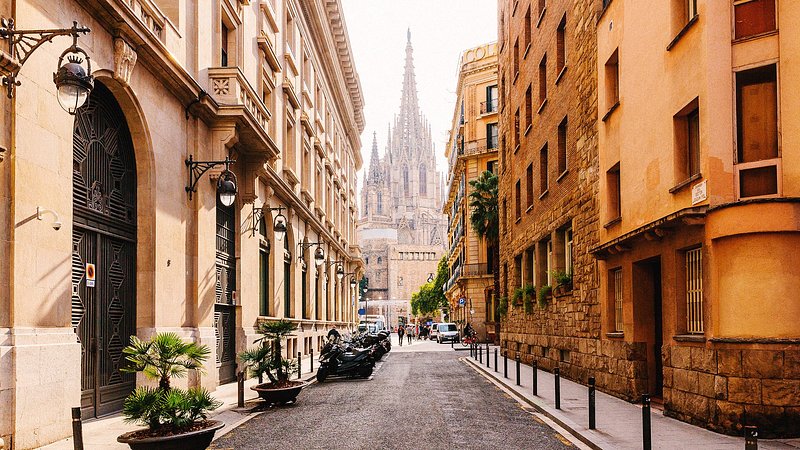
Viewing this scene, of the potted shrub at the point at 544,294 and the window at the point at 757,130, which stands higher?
the window at the point at 757,130

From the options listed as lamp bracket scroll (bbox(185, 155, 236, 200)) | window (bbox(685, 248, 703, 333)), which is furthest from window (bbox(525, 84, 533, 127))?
window (bbox(685, 248, 703, 333))

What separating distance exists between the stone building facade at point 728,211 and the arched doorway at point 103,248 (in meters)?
9.61

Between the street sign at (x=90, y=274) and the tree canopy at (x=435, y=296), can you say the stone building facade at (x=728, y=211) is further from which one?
the tree canopy at (x=435, y=296)

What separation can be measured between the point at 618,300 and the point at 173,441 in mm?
11175

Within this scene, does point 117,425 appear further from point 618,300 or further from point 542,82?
point 542,82

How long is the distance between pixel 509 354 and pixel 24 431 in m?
24.6

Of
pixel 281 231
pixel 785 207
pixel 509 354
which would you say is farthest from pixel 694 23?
pixel 509 354

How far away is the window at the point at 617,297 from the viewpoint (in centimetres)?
1639

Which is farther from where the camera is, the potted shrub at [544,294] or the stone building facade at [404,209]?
the stone building facade at [404,209]

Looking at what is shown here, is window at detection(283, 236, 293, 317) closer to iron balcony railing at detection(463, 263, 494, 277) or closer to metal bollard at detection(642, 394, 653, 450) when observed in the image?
metal bollard at detection(642, 394, 653, 450)

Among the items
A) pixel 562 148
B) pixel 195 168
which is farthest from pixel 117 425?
pixel 562 148

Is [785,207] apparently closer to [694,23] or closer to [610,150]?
[694,23]

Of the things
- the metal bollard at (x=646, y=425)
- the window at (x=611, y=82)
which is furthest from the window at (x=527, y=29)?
the metal bollard at (x=646, y=425)

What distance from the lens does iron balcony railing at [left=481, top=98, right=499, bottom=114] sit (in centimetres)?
5744
